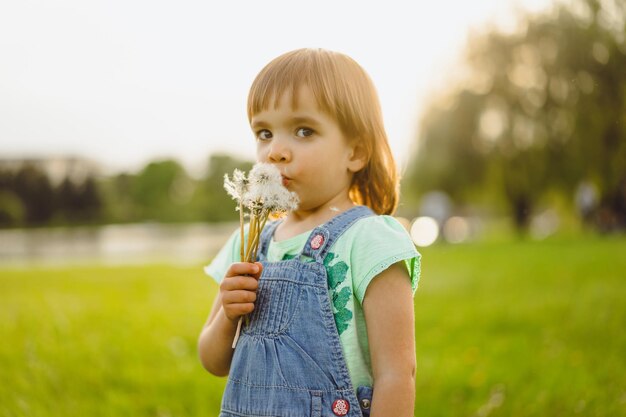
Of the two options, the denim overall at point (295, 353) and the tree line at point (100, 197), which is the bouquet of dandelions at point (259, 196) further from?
the tree line at point (100, 197)

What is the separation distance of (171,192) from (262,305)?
656 inches

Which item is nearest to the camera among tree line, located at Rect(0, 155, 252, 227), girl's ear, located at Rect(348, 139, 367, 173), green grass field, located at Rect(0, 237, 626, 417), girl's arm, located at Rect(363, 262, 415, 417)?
girl's arm, located at Rect(363, 262, 415, 417)

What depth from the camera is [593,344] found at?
14.9 feet

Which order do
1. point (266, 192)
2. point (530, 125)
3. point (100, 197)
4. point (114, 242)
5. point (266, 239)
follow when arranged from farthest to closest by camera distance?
point (114, 242), point (100, 197), point (530, 125), point (266, 239), point (266, 192)

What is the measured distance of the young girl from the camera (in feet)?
5.31

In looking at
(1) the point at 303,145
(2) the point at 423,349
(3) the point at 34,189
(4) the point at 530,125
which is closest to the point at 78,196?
(3) the point at 34,189

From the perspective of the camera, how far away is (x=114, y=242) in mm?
22641

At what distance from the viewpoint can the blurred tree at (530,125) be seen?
14305 millimetres

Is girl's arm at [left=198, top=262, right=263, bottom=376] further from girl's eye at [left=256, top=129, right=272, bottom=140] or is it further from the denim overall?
Result: girl's eye at [left=256, top=129, right=272, bottom=140]

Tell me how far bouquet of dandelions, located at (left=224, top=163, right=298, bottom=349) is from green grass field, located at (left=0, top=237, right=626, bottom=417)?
1.77 m

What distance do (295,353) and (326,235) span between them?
0.31 metres

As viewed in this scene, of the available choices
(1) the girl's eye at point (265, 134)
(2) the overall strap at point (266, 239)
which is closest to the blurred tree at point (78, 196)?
(2) the overall strap at point (266, 239)

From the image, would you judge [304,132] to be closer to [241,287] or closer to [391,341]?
[241,287]

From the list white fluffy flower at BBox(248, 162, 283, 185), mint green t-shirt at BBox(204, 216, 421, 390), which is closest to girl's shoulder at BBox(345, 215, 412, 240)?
mint green t-shirt at BBox(204, 216, 421, 390)
